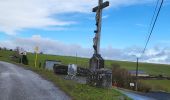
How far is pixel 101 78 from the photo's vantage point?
70.3 feet

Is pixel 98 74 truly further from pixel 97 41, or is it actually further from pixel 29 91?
pixel 29 91

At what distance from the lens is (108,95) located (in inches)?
749

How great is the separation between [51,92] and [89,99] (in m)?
2.51

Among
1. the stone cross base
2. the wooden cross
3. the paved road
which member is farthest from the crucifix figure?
the paved road

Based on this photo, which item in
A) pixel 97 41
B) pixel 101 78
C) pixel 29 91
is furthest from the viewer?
pixel 97 41

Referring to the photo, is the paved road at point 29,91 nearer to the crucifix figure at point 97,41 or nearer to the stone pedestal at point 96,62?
the stone pedestal at point 96,62

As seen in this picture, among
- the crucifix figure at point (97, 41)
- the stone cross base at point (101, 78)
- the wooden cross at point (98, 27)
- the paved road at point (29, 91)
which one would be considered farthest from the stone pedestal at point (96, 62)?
the paved road at point (29, 91)

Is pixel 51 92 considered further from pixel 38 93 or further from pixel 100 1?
→ pixel 100 1

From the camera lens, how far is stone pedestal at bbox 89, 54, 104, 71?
2241 centimetres

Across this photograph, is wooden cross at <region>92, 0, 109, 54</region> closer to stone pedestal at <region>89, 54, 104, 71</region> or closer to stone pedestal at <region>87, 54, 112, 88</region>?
stone pedestal at <region>89, 54, 104, 71</region>

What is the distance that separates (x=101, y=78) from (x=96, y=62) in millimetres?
1313

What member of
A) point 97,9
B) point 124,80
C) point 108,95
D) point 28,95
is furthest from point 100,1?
point 124,80

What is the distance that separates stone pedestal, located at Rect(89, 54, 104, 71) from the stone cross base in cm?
57

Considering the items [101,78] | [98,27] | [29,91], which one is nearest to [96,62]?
[101,78]
